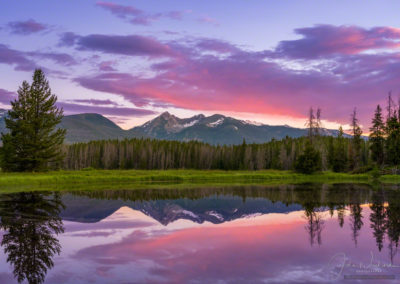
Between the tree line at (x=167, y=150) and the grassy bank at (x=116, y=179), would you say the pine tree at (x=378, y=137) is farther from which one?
the grassy bank at (x=116, y=179)

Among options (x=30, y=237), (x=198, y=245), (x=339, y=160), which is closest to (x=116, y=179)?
(x=30, y=237)

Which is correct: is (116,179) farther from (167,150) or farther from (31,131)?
(167,150)

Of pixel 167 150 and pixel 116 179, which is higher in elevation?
pixel 167 150

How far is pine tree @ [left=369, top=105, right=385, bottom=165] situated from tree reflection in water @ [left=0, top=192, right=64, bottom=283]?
76.7 meters

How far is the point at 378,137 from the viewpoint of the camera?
82.4 metres

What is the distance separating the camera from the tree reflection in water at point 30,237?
36.8ft

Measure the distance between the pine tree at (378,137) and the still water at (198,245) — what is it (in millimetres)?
63960

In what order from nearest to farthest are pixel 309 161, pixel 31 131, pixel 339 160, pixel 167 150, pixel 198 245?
pixel 198 245 < pixel 31 131 < pixel 309 161 < pixel 339 160 < pixel 167 150

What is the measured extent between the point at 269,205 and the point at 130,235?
47.6ft

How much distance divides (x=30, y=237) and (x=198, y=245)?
24.2 ft

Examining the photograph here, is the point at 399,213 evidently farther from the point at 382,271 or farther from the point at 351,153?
the point at 351,153
